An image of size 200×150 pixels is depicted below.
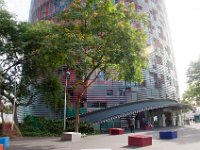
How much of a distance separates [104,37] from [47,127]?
49.5 ft

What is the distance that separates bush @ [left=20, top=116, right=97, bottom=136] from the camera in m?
28.5

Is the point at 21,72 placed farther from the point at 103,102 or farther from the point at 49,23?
the point at 103,102

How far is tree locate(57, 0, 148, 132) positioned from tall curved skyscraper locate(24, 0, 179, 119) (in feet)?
46.8

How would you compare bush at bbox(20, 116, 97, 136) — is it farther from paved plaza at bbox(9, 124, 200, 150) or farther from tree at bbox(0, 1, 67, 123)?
paved plaza at bbox(9, 124, 200, 150)

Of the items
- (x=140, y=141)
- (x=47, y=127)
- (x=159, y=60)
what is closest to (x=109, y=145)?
(x=140, y=141)

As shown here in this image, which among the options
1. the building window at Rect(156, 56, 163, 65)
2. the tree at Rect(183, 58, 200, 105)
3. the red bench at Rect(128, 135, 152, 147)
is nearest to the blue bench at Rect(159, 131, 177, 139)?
the red bench at Rect(128, 135, 152, 147)

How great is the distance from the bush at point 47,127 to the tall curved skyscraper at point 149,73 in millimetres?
6526

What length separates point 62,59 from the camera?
21625 mm

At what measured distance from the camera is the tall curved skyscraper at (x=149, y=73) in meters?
36.8

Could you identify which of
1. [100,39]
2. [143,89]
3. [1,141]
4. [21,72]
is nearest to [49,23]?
[21,72]

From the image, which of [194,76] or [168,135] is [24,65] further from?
[194,76]

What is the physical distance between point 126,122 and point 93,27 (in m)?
20.9

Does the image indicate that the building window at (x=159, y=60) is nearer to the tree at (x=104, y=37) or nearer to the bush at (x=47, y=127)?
the bush at (x=47, y=127)

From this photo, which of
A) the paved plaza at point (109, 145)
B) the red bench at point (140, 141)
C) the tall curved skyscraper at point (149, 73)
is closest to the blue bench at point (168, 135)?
the paved plaza at point (109, 145)
